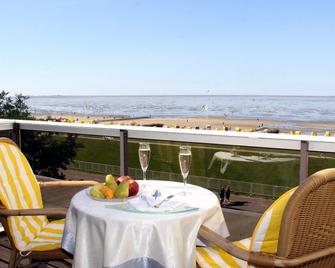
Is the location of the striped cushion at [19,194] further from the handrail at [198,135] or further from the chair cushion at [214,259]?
the handrail at [198,135]

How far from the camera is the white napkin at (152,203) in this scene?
1.78 meters

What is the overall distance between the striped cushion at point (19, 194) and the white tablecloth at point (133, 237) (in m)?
0.58

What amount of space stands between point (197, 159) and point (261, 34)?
41161 millimetres

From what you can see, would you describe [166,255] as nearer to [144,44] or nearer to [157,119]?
[144,44]

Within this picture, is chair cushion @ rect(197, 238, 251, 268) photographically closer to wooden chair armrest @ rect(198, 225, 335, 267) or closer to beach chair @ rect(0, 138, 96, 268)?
wooden chair armrest @ rect(198, 225, 335, 267)

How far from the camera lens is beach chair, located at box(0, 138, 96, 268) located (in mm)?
2141

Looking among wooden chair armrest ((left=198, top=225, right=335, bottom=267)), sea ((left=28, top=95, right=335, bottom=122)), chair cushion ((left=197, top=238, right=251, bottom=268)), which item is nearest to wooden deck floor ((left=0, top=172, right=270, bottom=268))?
chair cushion ((left=197, top=238, right=251, bottom=268))

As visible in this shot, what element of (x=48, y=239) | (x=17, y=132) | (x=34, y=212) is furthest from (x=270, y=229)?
(x=17, y=132)

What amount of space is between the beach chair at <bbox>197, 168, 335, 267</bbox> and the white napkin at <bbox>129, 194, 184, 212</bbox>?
293 mm

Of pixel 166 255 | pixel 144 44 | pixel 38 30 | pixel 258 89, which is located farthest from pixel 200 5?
pixel 166 255

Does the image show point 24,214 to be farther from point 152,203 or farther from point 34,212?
point 152,203

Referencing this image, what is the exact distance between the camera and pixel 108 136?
15.1 ft

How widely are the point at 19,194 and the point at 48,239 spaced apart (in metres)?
0.35

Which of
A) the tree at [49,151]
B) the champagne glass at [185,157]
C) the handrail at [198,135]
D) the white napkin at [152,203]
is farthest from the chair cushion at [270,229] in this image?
the tree at [49,151]
